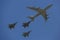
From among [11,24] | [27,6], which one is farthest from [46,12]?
[11,24]

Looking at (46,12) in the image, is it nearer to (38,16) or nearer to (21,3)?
(38,16)

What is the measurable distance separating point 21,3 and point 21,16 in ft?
0.35

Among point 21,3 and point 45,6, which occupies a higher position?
point 21,3

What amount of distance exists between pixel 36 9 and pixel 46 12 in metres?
0.08

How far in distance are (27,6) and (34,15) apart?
0.32ft

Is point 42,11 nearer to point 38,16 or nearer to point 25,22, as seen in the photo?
point 38,16

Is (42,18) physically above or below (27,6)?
below

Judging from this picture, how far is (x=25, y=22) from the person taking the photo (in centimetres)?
132

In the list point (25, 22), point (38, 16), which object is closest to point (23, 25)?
point (25, 22)

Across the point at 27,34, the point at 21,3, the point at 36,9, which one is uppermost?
the point at 21,3

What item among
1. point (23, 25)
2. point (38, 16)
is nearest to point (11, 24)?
point (23, 25)

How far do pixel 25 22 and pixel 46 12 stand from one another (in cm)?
18

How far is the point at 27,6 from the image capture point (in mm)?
1354

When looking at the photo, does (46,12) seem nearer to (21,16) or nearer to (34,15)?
(34,15)
